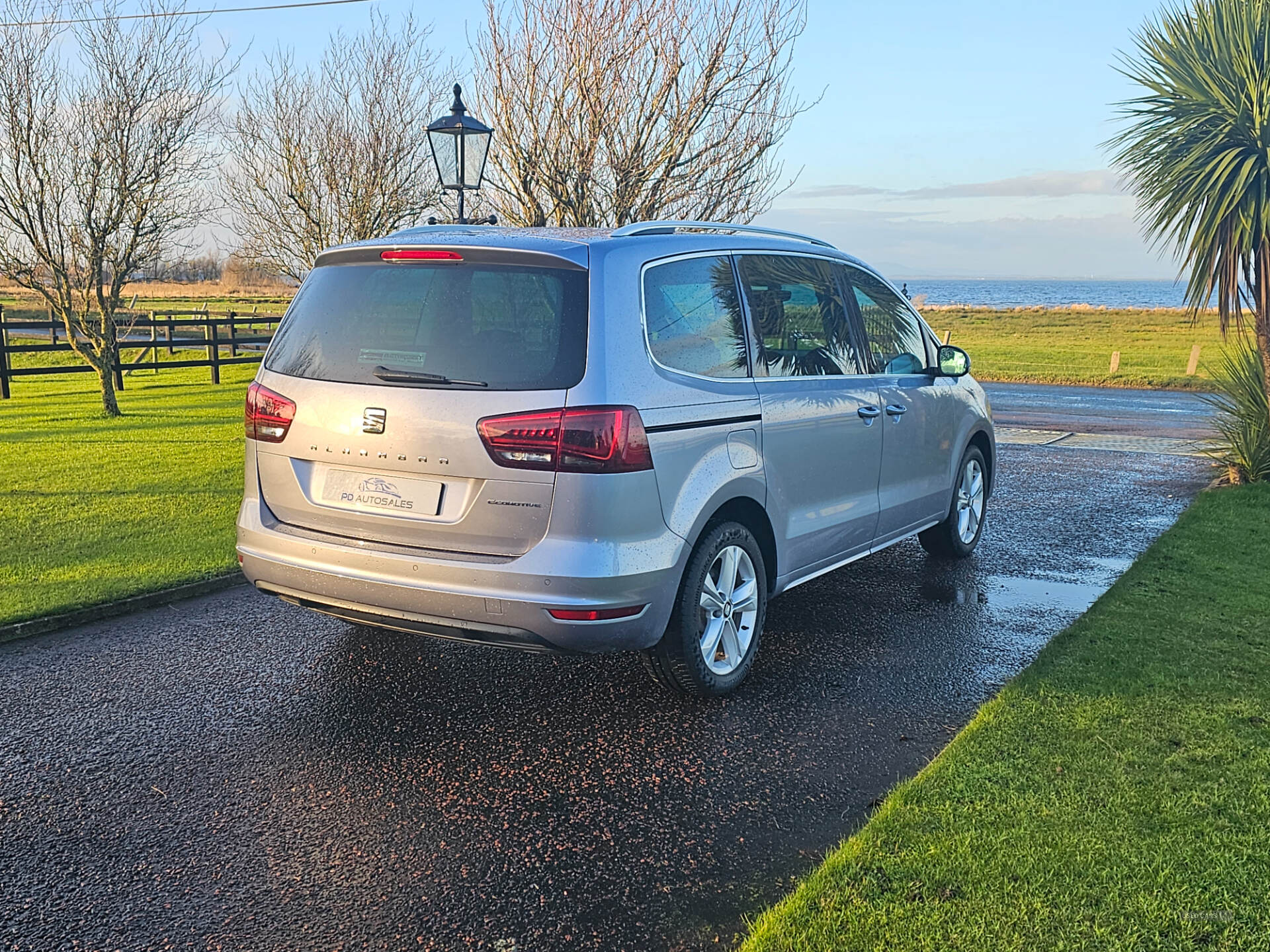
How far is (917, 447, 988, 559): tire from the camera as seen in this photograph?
23.7ft

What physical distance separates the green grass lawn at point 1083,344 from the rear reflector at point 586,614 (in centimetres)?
846

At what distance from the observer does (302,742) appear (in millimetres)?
4148

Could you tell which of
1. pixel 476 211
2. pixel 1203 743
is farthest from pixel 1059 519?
pixel 476 211

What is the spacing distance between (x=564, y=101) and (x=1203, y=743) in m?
12.5

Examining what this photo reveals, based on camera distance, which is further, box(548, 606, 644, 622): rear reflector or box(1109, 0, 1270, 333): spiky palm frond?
box(1109, 0, 1270, 333): spiky palm frond

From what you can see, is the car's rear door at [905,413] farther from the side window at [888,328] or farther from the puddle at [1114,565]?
the puddle at [1114,565]

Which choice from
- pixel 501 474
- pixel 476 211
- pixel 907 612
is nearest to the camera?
pixel 501 474

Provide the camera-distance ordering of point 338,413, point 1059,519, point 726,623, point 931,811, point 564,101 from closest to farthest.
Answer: point 931,811
point 338,413
point 726,623
point 1059,519
point 564,101

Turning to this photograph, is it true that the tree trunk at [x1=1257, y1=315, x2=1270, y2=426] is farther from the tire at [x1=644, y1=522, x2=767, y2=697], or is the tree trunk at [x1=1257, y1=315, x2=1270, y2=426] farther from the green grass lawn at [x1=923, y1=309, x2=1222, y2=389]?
the tire at [x1=644, y1=522, x2=767, y2=697]

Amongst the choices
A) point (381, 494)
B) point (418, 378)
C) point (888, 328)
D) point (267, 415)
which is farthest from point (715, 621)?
point (888, 328)

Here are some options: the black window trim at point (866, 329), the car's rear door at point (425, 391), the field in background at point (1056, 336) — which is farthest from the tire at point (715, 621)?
the field in background at point (1056, 336)

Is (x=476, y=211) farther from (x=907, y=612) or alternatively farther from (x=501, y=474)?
(x=501, y=474)

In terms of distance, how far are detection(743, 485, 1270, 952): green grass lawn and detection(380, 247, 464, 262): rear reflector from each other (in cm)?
254

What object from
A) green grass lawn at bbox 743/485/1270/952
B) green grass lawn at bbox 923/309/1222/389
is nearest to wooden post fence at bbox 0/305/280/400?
green grass lawn at bbox 743/485/1270/952
